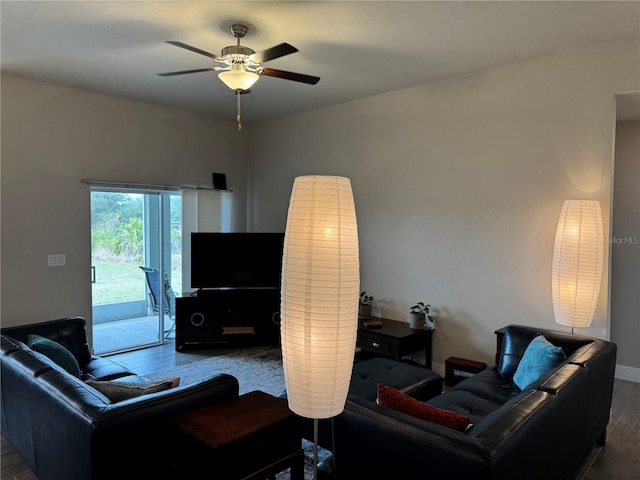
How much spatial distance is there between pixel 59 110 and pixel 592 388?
5.39 metres

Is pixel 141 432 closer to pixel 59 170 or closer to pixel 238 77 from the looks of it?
pixel 238 77

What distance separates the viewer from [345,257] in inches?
64.5

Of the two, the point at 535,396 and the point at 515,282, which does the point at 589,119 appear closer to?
the point at 515,282

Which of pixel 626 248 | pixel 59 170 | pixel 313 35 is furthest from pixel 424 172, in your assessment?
pixel 59 170

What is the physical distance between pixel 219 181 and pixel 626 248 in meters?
4.93

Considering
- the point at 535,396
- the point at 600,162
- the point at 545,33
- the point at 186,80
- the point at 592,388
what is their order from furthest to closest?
the point at 186,80 < the point at 600,162 < the point at 545,33 < the point at 592,388 < the point at 535,396

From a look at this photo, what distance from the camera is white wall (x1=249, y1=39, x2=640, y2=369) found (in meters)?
3.60

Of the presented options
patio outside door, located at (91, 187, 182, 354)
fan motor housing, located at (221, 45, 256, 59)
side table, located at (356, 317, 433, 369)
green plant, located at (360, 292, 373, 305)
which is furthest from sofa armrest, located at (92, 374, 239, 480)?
patio outside door, located at (91, 187, 182, 354)

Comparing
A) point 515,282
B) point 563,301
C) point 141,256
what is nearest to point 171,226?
point 141,256

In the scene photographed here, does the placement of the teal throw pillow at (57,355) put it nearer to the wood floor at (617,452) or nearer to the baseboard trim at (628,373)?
the wood floor at (617,452)

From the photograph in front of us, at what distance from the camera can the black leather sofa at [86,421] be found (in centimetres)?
189

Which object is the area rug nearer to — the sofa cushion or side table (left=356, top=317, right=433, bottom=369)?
side table (left=356, top=317, right=433, bottom=369)

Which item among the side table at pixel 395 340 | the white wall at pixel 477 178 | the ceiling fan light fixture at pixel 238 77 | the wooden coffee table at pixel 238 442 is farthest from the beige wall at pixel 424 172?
the wooden coffee table at pixel 238 442

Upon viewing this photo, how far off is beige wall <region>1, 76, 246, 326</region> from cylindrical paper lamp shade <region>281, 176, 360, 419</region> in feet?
13.2
